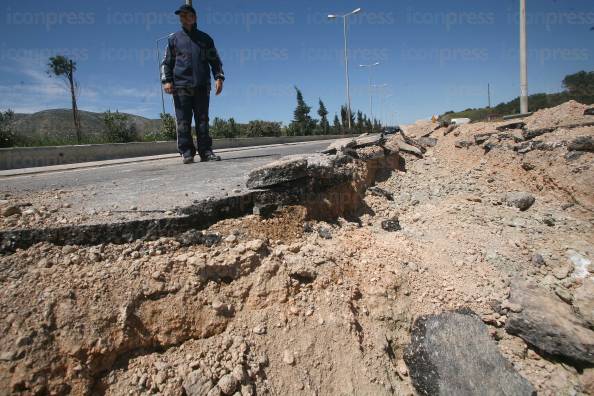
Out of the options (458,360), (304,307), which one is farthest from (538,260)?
(304,307)

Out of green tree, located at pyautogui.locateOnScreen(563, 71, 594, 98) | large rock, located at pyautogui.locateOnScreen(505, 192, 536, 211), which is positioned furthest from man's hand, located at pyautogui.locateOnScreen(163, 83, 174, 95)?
green tree, located at pyautogui.locateOnScreen(563, 71, 594, 98)

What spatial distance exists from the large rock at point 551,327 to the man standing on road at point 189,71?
4.18 metres

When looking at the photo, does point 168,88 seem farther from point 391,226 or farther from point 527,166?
Result: point 527,166

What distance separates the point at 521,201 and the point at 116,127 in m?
16.5

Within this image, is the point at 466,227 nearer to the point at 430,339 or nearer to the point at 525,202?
the point at 525,202

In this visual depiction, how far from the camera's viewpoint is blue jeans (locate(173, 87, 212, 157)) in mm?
4426

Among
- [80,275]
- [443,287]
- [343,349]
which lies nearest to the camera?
[80,275]

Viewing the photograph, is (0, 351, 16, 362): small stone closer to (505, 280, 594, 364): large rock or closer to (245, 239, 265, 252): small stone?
(245, 239, 265, 252): small stone

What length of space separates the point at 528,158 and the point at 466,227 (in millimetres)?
2400

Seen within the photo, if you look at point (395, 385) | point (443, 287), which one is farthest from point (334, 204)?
point (395, 385)

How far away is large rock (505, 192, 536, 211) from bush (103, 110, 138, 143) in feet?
52.9

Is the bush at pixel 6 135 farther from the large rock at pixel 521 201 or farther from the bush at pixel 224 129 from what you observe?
the large rock at pixel 521 201

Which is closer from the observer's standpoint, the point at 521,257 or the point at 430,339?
the point at 430,339

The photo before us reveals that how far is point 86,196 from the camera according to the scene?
2.77 metres
